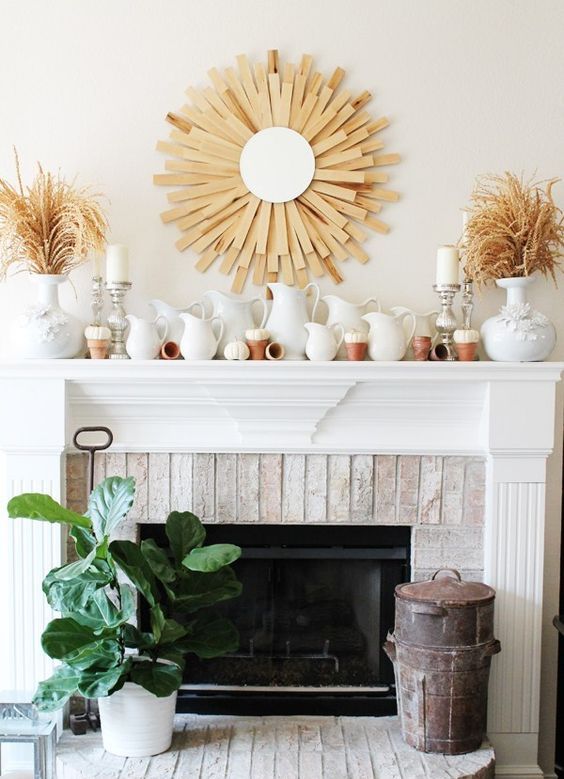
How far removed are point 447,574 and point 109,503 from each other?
1111 millimetres

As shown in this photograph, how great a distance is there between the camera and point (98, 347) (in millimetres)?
2658

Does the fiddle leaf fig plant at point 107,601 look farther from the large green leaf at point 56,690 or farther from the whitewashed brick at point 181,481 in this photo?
the whitewashed brick at point 181,481

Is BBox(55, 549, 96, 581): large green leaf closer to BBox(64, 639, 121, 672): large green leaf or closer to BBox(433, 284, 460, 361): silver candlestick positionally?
→ BBox(64, 639, 121, 672): large green leaf

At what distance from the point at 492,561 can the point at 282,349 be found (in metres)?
0.94

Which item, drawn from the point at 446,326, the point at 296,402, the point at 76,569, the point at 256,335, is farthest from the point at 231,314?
the point at 76,569

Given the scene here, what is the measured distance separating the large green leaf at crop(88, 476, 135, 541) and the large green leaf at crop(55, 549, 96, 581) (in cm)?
9

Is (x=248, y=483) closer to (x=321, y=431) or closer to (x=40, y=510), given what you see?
Answer: (x=321, y=431)

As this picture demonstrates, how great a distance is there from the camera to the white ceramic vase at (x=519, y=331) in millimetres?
2627

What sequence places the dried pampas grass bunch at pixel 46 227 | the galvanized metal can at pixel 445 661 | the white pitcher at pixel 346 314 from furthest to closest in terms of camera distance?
the white pitcher at pixel 346 314 < the dried pampas grass bunch at pixel 46 227 < the galvanized metal can at pixel 445 661

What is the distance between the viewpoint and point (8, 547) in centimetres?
272

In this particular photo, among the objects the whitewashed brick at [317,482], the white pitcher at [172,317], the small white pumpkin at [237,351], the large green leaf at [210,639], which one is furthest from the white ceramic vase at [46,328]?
the large green leaf at [210,639]

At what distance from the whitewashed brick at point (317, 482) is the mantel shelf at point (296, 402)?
46 millimetres

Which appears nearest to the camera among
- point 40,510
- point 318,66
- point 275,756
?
point 40,510

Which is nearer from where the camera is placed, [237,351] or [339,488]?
[237,351]
